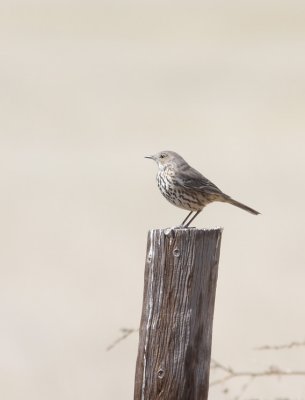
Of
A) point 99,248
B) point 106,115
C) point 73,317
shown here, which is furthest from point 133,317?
point 106,115

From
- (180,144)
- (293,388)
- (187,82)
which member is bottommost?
(293,388)

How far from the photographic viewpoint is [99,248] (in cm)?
1575

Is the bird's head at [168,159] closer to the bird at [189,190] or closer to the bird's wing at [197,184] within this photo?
the bird at [189,190]

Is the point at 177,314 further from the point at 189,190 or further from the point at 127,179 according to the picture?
the point at 127,179

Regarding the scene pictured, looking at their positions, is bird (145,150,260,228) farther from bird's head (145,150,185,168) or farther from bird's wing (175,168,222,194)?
bird's head (145,150,185,168)

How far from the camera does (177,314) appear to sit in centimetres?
518

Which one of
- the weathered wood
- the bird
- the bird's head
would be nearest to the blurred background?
the bird

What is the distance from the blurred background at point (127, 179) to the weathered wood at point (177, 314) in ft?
12.8

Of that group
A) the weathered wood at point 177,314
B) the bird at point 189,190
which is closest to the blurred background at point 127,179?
the bird at point 189,190

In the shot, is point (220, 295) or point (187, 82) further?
point (187, 82)

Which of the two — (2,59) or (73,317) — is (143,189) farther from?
(2,59)

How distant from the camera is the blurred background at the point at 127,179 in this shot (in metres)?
11.9

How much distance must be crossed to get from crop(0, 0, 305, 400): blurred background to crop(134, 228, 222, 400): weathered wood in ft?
12.8

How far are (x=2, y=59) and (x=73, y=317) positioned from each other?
63.3 ft
